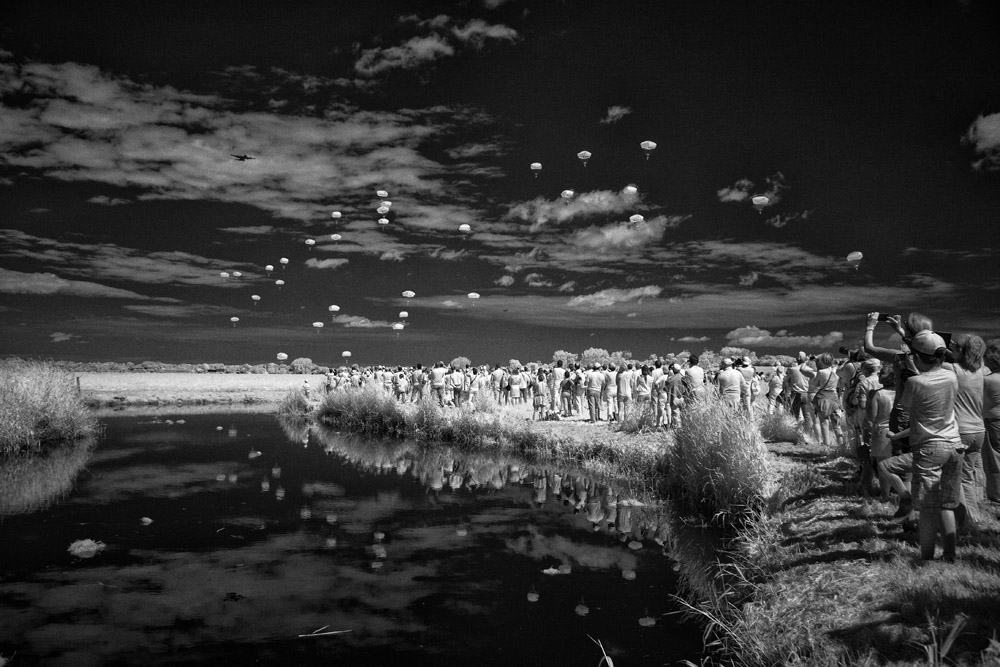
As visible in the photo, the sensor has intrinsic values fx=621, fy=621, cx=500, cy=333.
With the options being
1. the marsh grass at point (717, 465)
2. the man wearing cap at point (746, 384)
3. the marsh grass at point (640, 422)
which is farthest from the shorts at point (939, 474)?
the man wearing cap at point (746, 384)

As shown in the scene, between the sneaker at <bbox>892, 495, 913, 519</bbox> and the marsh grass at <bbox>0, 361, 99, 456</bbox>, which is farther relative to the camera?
the marsh grass at <bbox>0, 361, 99, 456</bbox>

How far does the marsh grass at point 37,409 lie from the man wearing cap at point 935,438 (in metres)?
25.0

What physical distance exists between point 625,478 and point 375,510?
6.27 metres

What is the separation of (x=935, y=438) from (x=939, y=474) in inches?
13.6

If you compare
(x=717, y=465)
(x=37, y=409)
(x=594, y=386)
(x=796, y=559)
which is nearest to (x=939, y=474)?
(x=796, y=559)

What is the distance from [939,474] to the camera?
596 centimetres

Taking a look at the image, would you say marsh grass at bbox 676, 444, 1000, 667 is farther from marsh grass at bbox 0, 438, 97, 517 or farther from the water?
marsh grass at bbox 0, 438, 97, 517

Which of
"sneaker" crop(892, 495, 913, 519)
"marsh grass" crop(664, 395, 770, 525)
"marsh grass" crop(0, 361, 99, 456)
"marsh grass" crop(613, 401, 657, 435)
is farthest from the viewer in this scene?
"marsh grass" crop(0, 361, 99, 456)

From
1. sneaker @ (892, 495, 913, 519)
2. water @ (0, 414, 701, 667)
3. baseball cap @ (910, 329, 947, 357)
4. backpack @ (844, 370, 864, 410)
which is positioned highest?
baseball cap @ (910, 329, 947, 357)

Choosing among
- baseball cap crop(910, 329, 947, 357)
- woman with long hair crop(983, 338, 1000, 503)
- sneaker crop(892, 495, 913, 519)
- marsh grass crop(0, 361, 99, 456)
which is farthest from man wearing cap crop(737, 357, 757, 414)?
marsh grass crop(0, 361, 99, 456)

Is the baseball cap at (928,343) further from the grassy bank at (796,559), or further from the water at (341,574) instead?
the water at (341,574)

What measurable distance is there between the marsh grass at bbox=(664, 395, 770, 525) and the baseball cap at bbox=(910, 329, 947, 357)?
209 inches

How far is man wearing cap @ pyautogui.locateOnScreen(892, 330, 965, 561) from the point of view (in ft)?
19.3

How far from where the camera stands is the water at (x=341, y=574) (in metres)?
7.71
